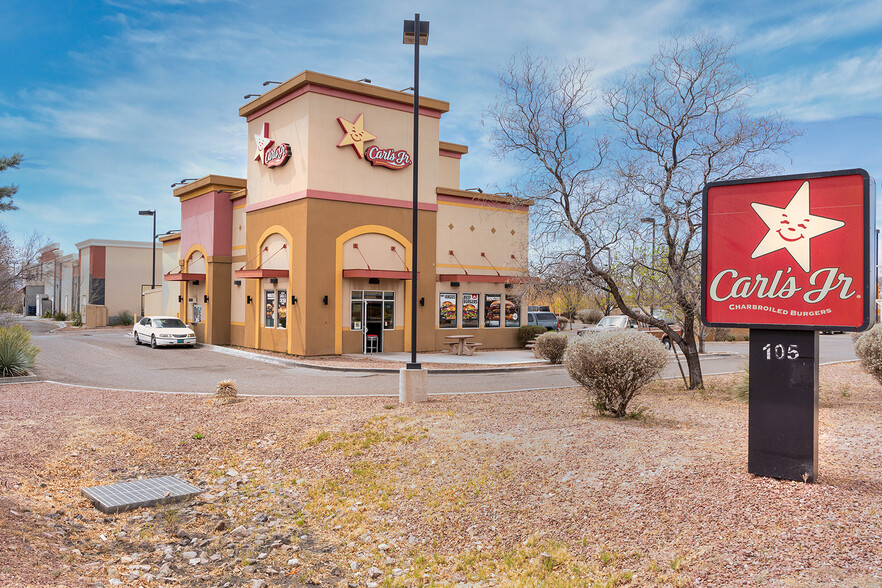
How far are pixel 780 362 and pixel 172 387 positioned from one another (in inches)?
519

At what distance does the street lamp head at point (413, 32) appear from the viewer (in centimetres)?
1249

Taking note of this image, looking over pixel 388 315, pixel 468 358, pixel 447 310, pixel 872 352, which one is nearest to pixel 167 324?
pixel 388 315

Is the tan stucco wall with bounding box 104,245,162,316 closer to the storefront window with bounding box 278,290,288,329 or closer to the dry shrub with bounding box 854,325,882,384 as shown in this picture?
the storefront window with bounding box 278,290,288,329

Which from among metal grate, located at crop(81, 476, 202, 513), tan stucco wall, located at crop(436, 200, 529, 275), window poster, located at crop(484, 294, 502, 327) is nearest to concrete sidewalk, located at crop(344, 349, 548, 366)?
window poster, located at crop(484, 294, 502, 327)

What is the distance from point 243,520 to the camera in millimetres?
6664

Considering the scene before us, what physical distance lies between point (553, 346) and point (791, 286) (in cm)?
1579

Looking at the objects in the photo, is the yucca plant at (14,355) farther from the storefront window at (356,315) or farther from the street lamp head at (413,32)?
the street lamp head at (413,32)

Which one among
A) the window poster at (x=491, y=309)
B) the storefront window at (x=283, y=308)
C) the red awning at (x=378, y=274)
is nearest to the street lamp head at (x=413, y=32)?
the red awning at (x=378, y=274)

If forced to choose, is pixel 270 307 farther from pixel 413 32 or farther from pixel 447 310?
pixel 413 32

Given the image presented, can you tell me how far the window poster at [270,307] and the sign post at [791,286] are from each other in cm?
2051

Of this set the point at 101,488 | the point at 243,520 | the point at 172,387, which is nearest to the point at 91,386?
the point at 172,387

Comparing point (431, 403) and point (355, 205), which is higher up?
point (355, 205)

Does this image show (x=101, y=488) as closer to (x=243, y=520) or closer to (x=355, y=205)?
(x=243, y=520)

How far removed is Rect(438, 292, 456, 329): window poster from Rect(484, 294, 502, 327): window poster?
187cm
